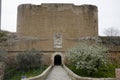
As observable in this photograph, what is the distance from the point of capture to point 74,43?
29.4 meters

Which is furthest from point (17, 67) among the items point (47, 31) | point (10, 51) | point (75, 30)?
point (75, 30)

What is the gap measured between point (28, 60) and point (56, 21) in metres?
6.15

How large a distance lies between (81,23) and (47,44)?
4300 mm

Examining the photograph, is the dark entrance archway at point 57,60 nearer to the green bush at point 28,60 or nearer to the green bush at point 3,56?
the green bush at point 28,60

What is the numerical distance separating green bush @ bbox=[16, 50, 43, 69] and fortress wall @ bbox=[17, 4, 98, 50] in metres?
3.63

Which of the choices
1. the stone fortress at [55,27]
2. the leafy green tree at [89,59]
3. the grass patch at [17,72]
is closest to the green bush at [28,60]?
the grass patch at [17,72]

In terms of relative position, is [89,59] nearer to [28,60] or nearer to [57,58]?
[28,60]

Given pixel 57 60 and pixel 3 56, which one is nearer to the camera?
pixel 3 56

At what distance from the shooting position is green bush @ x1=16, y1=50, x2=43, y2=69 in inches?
1017

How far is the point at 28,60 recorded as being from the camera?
25.8 metres

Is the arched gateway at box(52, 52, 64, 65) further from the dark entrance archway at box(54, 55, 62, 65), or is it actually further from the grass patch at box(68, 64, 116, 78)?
the grass patch at box(68, 64, 116, 78)

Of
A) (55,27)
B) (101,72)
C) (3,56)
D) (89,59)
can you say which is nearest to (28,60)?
(3,56)

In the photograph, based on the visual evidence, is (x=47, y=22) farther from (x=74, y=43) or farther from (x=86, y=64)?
(x=86, y=64)

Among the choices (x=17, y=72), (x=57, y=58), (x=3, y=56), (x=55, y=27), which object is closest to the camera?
(x=17, y=72)
